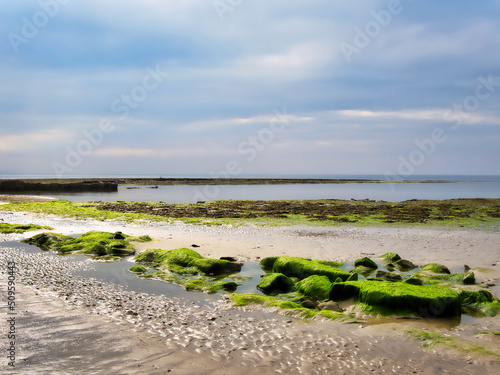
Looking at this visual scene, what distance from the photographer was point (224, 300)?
941 cm

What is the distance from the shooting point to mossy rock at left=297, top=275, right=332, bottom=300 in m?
9.84

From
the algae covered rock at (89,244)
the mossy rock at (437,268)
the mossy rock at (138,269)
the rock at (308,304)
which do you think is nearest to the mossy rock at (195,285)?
the mossy rock at (138,269)

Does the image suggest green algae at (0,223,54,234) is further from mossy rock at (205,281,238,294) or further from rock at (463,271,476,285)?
rock at (463,271,476,285)

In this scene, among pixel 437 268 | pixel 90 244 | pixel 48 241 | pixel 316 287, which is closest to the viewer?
pixel 316 287

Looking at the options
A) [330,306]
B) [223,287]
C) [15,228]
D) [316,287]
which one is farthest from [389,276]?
[15,228]

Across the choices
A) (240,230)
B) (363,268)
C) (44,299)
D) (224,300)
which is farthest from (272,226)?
(44,299)

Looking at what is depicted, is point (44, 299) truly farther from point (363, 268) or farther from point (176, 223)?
point (176, 223)

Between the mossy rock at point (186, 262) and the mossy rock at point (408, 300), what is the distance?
16.6 feet

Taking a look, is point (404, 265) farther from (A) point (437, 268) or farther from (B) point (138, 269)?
(B) point (138, 269)

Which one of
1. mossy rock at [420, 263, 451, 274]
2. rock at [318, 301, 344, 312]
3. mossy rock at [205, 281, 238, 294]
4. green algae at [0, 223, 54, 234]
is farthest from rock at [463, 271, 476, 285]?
green algae at [0, 223, 54, 234]

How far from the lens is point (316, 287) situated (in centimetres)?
1004

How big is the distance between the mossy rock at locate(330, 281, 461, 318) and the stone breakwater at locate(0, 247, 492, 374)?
4.76 ft

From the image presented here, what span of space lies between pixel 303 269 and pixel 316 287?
1560mm

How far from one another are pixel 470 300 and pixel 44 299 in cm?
1091
